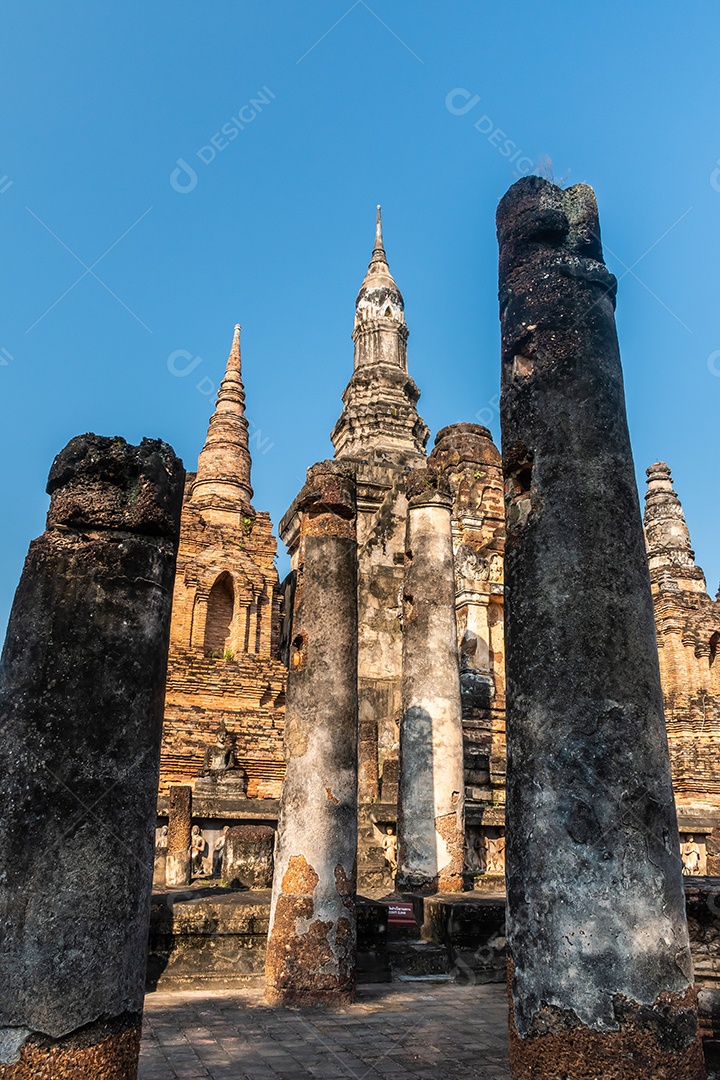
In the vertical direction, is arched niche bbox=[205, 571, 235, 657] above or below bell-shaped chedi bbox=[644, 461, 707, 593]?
below

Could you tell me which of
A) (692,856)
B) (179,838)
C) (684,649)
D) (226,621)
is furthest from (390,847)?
(226,621)

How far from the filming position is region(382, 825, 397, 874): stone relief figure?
11.2 metres

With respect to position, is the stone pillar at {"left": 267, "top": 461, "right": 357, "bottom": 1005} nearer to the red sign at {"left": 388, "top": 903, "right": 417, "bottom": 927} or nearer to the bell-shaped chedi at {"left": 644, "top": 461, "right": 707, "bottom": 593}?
the red sign at {"left": 388, "top": 903, "right": 417, "bottom": 927}

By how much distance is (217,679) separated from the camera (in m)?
21.2

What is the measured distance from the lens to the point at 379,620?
1409 centimetres

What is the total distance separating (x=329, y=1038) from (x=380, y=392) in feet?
53.0

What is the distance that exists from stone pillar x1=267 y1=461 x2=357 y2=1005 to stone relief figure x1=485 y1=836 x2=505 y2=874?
4.67 metres

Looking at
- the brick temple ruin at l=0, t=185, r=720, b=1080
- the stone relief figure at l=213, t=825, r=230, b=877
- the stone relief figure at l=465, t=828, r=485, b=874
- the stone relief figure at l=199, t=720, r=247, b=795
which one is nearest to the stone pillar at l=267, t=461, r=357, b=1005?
the brick temple ruin at l=0, t=185, r=720, b=1080

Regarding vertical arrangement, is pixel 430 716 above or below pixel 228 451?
below

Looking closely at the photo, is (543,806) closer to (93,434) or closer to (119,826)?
(119,826)

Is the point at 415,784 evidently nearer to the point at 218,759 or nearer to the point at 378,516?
the point at 378,516

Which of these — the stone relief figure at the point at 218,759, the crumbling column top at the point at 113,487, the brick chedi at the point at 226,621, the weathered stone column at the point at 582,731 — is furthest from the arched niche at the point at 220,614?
the crumbling column top at the point at 113,487

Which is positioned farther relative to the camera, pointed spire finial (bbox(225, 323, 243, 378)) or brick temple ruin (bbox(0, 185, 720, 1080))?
pointed spire finial (bbox(225, 323, 243, 378))

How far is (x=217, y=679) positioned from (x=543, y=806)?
18.0 meters
